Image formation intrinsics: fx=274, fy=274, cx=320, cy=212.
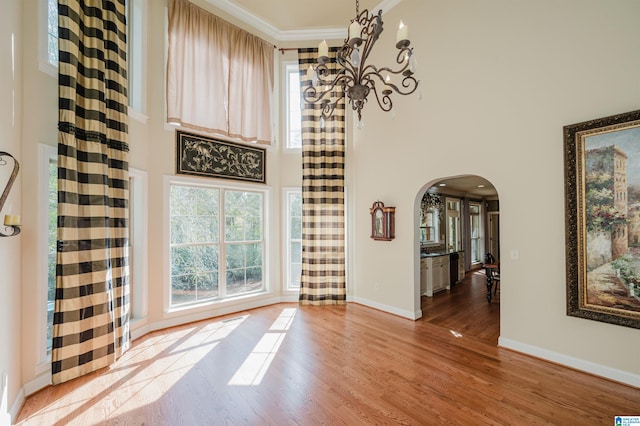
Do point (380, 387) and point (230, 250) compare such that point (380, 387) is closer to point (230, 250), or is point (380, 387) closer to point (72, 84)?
point (230, 250)

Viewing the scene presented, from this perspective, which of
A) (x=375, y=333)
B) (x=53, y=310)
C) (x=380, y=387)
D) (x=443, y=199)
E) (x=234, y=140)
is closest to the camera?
(x=380, y=387)

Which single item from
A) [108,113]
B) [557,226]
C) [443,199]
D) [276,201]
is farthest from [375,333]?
[443,199]

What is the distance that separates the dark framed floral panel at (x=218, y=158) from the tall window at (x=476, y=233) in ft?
23.8

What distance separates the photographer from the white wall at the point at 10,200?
2.03 metres

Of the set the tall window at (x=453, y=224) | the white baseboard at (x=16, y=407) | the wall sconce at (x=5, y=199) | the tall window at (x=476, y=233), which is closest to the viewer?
the wall sconce at (x=5, y=199)

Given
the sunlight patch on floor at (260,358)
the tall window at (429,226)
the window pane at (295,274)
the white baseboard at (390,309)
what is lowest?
the sunlight patch on floor at (260,358)

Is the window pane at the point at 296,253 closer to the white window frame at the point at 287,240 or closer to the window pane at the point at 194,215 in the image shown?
the white window frame at the point at 287,240

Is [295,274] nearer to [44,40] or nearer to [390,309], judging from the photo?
[390,309]

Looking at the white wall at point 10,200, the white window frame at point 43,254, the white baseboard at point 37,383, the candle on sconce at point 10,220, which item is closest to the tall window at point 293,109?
the white window frame at point 43,254

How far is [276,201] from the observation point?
5012 millimetres

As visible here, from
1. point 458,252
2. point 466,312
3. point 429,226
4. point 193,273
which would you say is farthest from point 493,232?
point 193,273

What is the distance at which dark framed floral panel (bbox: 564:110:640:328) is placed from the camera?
2.47 m

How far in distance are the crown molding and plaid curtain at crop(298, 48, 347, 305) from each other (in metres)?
0.85

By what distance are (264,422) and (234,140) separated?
383cm
